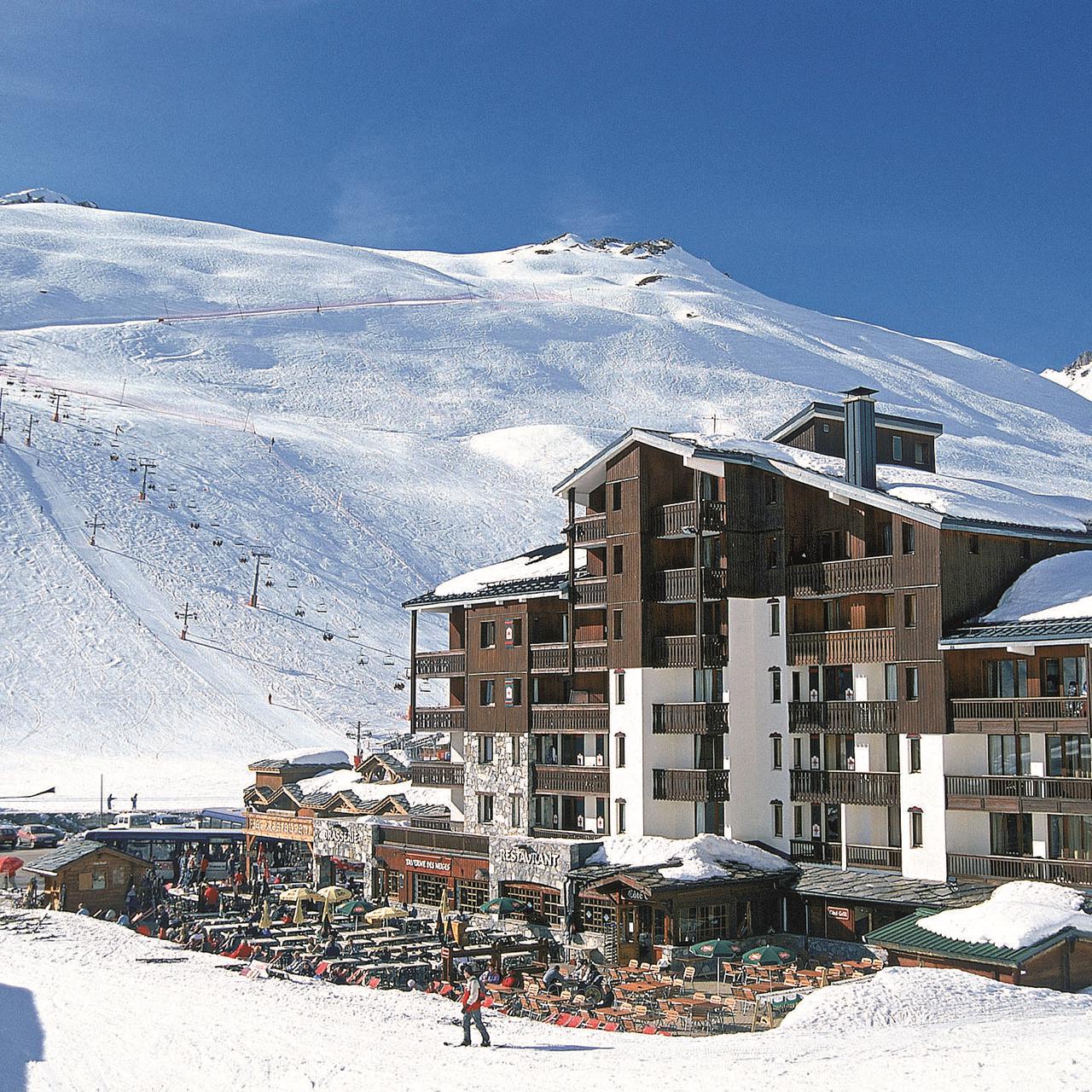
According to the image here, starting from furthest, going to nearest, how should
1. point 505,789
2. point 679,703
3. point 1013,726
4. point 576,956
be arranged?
point 505,789
point 679,703
point 576,956
point 1013,726

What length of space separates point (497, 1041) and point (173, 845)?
35991 mm

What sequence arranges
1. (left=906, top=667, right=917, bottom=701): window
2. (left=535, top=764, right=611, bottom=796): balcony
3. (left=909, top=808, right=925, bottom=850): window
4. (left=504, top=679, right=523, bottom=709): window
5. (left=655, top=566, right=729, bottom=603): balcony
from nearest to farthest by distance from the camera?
1. (left=909, top=808, right=925, bottom=850): window
2. (left=906, top=667, right=917, bottom=701): window
3. (left=655, top=566, right=729, bottom=603): balcony
4. (left=535, top=764, right=611, bottom=796): balcony
5. (left=504, top=679, right=523, bottom=709): window

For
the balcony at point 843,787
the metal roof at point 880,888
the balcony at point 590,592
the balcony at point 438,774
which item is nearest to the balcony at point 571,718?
the balcony at point 590,592

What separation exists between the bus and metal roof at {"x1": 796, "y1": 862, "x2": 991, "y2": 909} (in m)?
26.7

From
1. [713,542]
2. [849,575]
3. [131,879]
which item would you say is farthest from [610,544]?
[131,879]

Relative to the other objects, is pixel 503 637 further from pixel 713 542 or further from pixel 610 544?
pixel 713 542

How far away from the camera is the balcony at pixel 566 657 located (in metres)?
44.2

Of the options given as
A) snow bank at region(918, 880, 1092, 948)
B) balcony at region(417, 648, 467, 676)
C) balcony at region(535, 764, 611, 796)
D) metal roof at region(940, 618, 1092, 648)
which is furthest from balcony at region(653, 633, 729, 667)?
snow bank at region(918, 880, 1092, 948)

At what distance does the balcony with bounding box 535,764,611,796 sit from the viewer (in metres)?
43.6

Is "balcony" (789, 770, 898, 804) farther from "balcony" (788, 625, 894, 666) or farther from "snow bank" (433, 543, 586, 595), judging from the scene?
"snow bank" (433, 543, 586, 595)

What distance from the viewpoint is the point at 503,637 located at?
47531mm

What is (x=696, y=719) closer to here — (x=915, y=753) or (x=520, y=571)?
(x=915, y=753)

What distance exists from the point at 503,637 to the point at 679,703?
7.70 metres

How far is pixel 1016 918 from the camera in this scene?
102 ft
